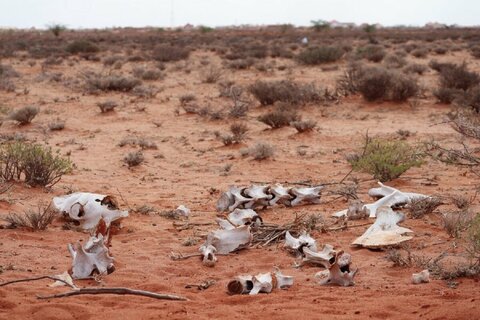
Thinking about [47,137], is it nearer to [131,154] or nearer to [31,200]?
[131,154]

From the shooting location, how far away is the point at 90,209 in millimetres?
6141

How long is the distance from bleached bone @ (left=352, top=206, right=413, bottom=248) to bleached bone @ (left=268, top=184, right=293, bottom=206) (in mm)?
1360

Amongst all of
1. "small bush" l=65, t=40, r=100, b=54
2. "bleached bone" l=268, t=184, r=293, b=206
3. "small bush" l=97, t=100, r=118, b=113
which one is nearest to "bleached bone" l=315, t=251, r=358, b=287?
"bleached bone" l=268, t=184, r=293, b=206

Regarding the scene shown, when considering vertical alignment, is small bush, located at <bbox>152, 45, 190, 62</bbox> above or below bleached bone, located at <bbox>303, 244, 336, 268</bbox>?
below

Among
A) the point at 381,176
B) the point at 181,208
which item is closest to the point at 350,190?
the point at 381,176

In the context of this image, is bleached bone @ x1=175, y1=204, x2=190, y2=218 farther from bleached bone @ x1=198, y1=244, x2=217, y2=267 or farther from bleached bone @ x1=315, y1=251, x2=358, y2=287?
bleached bone @ x1=315, y1=251, x2=358, y2=287

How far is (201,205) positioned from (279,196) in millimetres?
880

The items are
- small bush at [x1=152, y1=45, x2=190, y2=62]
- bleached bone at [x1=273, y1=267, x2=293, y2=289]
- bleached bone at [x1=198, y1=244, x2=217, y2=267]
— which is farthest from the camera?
small bush at [x1=152, y1=45, x2=190, y2=62]

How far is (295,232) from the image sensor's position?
19.0ft

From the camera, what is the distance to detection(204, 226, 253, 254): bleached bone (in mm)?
5414

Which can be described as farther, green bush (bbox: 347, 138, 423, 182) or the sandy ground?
green bush (bbox: 347, 138, 423, 182)

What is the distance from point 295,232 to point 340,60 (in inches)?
845

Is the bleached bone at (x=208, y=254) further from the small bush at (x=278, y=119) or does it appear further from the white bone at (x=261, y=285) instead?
the small bush at (x=278, y=119)

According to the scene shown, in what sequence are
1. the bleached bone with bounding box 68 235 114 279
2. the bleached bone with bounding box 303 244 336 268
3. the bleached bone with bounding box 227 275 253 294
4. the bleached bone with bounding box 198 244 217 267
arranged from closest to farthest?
the bleached bone with bounding box 227 275 253 294, the bleached bone with bounding box 68 235 114 279, the bleached bone with bounding box 303 244 336 268, the bleached bone with bounding box 198 244 217 267
